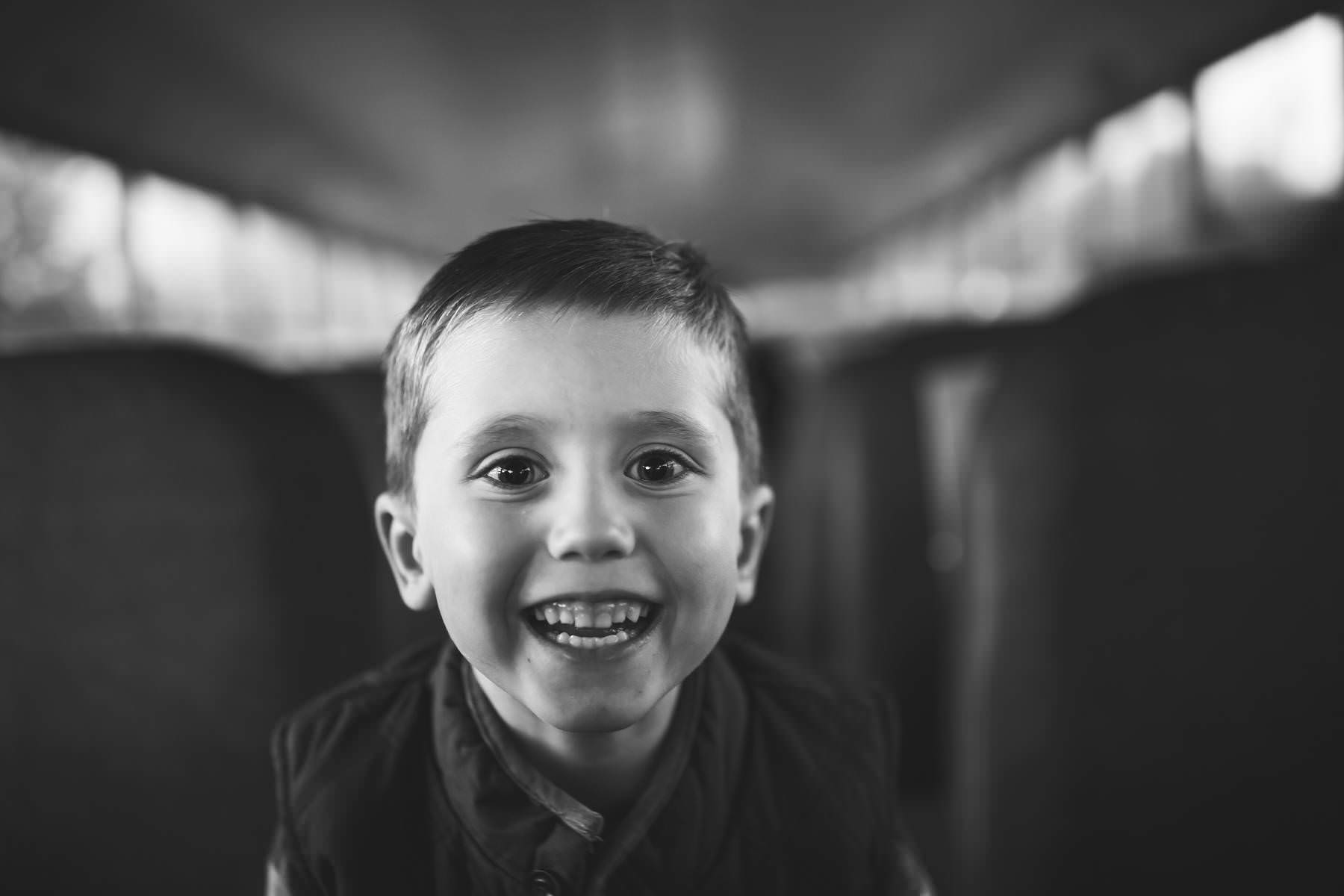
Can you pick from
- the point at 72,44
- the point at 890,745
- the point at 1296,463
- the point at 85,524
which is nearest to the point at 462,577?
the point at 890,745

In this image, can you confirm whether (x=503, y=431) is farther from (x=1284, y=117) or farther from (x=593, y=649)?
(x=1284, y=117)

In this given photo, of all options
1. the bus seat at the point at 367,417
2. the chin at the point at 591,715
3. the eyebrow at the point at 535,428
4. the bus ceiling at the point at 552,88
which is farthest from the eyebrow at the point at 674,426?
the bus ceiling at the point at 552,88

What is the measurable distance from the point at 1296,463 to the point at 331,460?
0.78m

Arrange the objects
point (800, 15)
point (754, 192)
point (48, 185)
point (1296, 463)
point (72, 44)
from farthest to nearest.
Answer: point (754, 192) → point (800, 15) → point (72, 44) → point (48, 185) → point (1296, 463)

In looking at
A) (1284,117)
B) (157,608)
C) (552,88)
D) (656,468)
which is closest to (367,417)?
(157,608)

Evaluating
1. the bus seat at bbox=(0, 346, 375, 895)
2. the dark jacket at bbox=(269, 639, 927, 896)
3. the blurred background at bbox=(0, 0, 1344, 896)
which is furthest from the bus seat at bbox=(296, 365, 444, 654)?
the dark jacket at bbox=(269, 639, 927, 896)

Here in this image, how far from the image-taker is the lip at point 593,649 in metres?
0.39

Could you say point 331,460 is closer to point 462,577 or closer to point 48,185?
point 462,577

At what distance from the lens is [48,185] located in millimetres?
2805

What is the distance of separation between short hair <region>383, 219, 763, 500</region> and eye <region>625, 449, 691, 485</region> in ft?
0.17

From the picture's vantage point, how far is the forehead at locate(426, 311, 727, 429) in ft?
1.27

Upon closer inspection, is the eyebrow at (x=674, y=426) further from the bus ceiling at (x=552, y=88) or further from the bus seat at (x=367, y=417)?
the bus ceiling at (x=552, y=88)

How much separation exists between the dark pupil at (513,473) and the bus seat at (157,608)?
43 centimetres

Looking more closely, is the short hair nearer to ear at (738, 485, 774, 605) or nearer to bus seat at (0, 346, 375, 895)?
ear at (738, 485, 774, 605)
